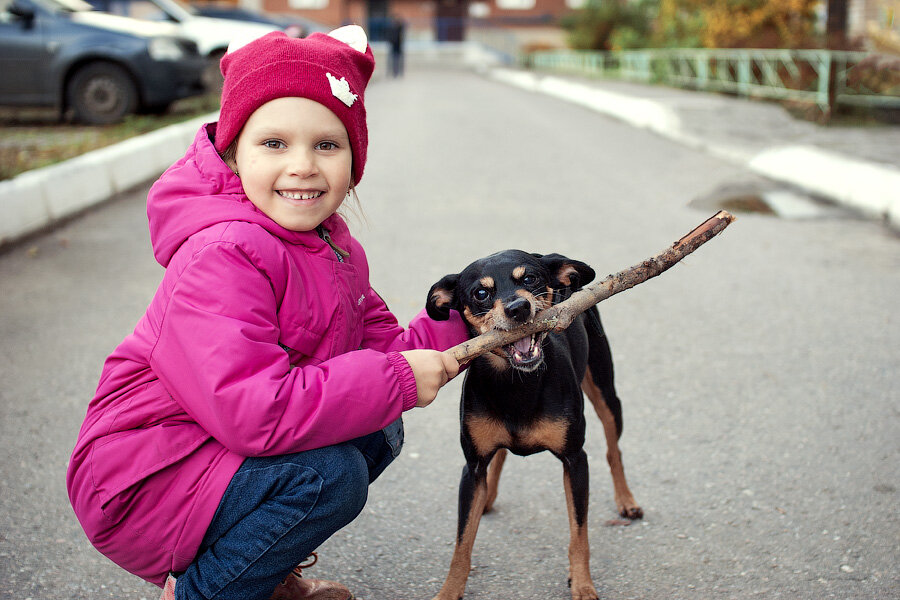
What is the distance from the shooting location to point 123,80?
436 inches

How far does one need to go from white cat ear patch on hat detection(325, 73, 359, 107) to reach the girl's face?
5 centimetres

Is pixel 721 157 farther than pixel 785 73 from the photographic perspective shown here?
No

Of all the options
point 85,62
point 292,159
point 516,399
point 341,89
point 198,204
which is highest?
point 85,62

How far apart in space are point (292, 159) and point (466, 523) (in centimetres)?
117

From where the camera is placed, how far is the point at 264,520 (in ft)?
7.04

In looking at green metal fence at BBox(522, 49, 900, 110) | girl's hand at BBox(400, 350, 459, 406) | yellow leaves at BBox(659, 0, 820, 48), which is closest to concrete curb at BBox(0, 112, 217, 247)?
girl's hand at BBox(400, 350, 459, 406)

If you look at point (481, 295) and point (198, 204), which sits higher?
point (198, 204)

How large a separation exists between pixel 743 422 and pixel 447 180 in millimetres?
6292

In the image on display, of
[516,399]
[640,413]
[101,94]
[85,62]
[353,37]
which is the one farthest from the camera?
[101,94]

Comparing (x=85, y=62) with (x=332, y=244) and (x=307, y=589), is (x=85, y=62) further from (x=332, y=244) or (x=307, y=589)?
(x=307, y=589)

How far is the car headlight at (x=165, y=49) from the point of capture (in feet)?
36.3

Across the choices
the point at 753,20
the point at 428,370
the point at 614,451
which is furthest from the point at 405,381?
the point at 753,20

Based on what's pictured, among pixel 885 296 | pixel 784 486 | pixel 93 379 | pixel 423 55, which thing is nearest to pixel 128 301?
pixel 93 379

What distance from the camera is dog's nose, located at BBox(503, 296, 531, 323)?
2.24 metres
